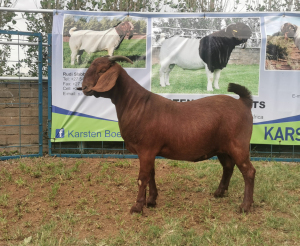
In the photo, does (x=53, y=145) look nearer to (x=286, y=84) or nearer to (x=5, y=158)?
(x=5, y=158)

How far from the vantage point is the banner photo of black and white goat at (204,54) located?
6.99 metres

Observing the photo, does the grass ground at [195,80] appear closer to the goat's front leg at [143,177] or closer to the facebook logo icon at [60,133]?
the facebook logo icon at [60,133]

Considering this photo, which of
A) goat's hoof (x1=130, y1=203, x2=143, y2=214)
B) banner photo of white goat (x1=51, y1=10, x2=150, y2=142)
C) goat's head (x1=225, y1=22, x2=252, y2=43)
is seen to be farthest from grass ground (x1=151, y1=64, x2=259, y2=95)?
goat's hoof (x1=130, y1=203, x2=143, y2=214)

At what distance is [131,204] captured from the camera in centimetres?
473

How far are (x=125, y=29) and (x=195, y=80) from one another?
2.01 m

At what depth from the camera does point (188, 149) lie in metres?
4.26

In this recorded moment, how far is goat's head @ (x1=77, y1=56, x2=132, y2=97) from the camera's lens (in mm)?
3900

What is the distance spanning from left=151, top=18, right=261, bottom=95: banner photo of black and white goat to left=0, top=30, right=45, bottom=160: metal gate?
2849mm

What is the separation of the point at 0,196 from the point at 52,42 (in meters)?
3.70

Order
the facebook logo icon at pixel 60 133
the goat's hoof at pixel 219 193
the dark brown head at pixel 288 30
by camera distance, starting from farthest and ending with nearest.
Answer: the facebook logo icon at pixel 60 133, the dark brown head at pixel 288 30, the goat's hoof at pixel 219 193

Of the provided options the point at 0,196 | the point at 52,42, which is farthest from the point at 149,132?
the point at 52,42

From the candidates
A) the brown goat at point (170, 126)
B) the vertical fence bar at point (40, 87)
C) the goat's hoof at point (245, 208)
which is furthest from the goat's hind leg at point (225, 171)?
the vertical fence bar at point (40, 87)

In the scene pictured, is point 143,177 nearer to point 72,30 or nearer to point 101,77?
point 101,77

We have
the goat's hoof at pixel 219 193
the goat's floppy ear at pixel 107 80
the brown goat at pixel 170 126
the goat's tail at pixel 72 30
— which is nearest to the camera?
the goat's floppy ear at pixel 107 80
